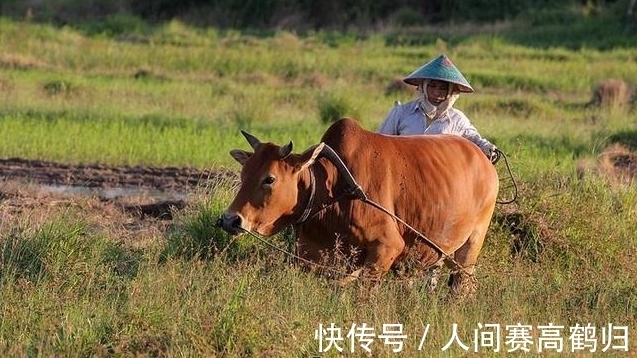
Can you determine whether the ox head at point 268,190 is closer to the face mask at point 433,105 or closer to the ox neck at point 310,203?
the ox neck at point 310,203

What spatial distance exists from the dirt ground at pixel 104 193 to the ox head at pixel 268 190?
1.89m

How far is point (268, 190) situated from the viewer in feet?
18.4

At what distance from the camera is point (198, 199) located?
773 centimetres

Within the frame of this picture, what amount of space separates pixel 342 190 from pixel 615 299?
5.20 feet

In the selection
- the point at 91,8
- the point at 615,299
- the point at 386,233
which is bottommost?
the point at 91,8

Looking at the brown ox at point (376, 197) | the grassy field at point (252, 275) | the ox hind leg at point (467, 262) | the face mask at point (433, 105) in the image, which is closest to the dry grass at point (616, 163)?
the grassy field at point (252, 275)

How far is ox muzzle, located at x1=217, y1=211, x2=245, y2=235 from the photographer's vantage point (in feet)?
18.0

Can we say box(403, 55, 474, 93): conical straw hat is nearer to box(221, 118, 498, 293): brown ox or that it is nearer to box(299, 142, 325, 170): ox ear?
box(221, 118, 498, 293): brown ox

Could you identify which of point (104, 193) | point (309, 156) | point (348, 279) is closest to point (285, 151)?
point (309, 156)

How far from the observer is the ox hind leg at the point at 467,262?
6.48 metres

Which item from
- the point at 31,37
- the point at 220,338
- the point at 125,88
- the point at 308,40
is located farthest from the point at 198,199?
the point at 308,40

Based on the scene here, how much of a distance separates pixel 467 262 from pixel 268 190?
5.02 feet

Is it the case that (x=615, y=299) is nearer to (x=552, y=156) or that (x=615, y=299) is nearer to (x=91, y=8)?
(x=552, y=156)

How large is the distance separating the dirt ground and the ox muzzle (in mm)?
1940
